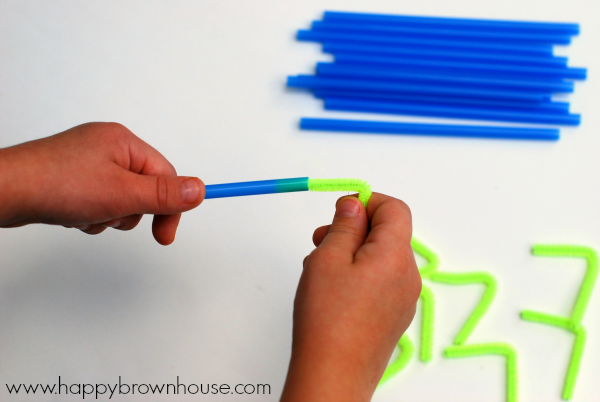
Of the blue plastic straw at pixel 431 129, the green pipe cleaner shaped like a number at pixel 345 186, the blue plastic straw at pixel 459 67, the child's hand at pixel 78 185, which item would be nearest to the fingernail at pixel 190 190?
the child's hand at pixel 78 185

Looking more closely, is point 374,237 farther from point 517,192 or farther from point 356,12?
point 356,12

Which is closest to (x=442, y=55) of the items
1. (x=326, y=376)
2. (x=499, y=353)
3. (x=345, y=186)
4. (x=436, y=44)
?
(x=436, y=44)

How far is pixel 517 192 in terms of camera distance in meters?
0.94

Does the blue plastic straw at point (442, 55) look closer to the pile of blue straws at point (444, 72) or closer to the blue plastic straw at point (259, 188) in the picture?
the pile of blue straws at point (444, 72)

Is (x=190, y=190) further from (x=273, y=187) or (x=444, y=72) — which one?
(x=444, y=72)

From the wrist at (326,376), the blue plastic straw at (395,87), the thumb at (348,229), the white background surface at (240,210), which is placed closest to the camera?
the wrist at (326,376)

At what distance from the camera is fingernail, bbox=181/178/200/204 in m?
0.61

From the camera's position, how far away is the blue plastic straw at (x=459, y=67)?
980mm

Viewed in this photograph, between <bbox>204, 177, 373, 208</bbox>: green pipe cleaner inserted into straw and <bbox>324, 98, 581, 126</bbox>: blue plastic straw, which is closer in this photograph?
<bbox>204, 177, 373, 208</bbox>: green pipe cleaner inserted into straw

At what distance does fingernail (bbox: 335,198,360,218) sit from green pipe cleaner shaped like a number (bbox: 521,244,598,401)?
0.48 meters

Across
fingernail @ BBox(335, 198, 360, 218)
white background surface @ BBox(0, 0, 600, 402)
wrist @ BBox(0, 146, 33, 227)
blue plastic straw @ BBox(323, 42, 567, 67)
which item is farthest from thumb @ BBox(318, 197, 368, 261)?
blue plastic straw @ BBox(323, 42, 567, 67)

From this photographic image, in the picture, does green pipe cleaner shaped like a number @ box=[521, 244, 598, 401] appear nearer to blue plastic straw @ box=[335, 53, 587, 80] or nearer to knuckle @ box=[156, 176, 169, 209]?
blue plastic straw @ box=[335, 53, 587, 80]

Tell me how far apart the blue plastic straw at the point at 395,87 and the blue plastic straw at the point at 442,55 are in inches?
2.7

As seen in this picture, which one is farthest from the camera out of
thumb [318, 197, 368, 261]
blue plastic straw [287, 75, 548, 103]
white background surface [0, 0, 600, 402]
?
blue plastic straw [287, 75, 548, 103]
